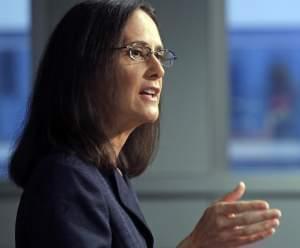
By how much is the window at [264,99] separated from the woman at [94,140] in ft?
7.55

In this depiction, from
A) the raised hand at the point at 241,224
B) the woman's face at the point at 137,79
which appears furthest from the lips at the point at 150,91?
the raised hand at the point at 241,224

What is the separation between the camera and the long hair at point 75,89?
48.0 inches

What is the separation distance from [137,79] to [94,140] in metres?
0.17

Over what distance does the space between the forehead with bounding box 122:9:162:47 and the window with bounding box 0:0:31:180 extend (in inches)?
95.4

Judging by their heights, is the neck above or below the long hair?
below

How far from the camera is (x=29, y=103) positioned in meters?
1.32

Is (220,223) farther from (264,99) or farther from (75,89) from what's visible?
(264,99)

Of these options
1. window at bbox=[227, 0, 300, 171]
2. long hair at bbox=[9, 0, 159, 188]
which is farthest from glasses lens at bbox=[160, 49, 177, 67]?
window at bbox=[227, 0, 300, 171]

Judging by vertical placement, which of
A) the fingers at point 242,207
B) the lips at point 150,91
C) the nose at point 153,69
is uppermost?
the nose at point 153,69

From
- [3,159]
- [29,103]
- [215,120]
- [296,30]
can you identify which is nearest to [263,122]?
[215,120]

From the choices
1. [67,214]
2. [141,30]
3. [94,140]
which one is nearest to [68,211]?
[67,214]

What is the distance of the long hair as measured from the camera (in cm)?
122

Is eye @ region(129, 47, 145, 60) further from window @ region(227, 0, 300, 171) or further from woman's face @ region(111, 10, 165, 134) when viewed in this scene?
window @ region(227, 0, 300, 171)

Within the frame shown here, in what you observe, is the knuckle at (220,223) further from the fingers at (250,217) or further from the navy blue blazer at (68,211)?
the navy blue blazer at (68,211)
